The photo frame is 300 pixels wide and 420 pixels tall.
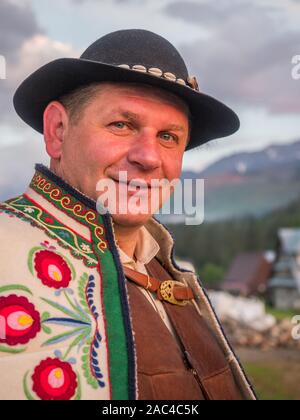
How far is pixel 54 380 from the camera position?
6.84 feet

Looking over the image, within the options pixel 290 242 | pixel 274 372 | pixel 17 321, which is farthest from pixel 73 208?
pixel 290 242

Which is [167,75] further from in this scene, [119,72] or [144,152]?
[144,152]

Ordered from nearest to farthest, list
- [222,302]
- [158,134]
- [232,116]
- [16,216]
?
[16,216] → [158,134] → [232,116] → [222,302]

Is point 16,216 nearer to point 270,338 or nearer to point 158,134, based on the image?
point 158,134

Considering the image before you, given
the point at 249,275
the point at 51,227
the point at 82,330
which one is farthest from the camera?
the point at 249,275

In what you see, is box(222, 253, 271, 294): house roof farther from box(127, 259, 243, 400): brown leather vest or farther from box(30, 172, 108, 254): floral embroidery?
box(30, 172, 108, 254): floral embroidery

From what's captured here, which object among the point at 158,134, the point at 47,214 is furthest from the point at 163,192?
the point at 47,214

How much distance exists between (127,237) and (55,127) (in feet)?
2.11

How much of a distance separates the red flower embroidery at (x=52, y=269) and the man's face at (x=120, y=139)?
0.41m

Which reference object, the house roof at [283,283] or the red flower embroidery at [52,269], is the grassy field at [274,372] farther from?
the house roof at [283,283]

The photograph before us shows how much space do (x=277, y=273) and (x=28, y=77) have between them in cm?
3941

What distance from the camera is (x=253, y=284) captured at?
44.4 metres

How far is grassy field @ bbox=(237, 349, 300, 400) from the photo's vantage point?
14.4m

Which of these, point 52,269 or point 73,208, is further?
point 73,208
